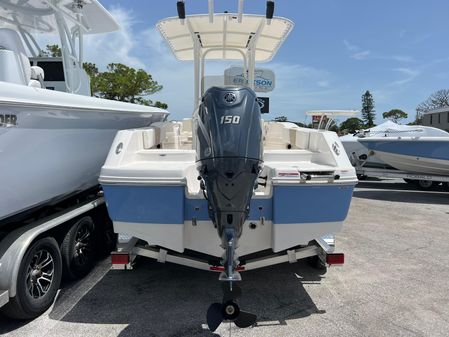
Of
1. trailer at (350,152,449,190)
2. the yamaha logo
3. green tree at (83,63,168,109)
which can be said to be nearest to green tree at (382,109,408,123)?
green tree at (83,63,168,109)

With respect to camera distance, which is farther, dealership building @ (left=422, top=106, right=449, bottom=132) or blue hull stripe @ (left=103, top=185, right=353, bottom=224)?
dealership building @ (left=422, top=106, right=449, bottom=132)

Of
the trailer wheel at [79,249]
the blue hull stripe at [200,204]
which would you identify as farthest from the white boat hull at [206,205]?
the trailer wheel at [79,249]

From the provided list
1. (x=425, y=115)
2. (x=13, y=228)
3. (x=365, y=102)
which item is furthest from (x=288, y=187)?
(x=365, y=102)

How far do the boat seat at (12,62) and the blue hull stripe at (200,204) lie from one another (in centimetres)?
152

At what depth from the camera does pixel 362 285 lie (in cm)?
375

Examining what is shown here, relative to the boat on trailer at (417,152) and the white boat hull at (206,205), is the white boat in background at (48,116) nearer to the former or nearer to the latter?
the white boat hull at (206,205)

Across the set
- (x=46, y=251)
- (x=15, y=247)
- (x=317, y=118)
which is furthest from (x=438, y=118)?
(x=15, y=247)

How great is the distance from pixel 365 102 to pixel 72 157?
69760 mm

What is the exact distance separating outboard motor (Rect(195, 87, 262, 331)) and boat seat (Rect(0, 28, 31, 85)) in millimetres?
2046

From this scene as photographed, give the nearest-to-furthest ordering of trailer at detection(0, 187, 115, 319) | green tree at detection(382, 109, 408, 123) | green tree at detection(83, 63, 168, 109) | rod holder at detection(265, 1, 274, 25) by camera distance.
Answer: trailer at detection(0, 187, 115, 319) → rod holder at detection(265, 1, 274, 25) → green tree at detection(83, 63, 168, 109) → green tree at detection(382, 109, 408, 123)

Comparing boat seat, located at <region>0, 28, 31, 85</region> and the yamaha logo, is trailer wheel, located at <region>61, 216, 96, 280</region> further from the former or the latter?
the yamaha logo

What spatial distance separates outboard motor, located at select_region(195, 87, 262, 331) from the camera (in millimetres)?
2289

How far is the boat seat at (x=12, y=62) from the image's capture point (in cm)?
344

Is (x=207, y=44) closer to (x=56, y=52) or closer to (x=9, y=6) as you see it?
(x=9, y=6)
